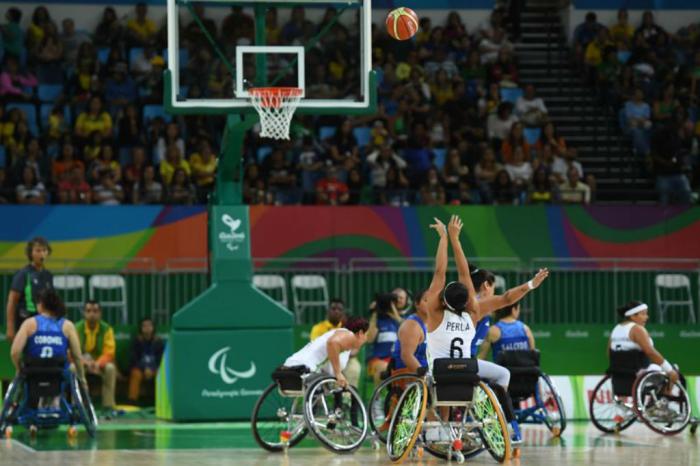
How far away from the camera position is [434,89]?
91.9 feet

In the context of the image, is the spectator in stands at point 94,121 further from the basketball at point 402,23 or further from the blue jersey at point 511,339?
the blue jersey at point 511,339

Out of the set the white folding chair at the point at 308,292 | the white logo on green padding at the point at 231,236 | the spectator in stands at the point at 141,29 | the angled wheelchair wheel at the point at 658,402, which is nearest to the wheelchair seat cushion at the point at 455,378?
the angled wheelchair wheel at the point at 658,402

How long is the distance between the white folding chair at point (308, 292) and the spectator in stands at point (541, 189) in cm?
407

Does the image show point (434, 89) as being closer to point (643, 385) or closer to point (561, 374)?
point (561, 374)

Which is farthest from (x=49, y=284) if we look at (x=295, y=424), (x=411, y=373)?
(x=411, y=373)

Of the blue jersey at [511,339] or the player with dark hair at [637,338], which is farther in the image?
the player with dark hair at [637,338]

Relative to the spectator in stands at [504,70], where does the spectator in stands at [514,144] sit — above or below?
below

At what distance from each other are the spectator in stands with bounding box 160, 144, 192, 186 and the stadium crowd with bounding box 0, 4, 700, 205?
0.03 meters

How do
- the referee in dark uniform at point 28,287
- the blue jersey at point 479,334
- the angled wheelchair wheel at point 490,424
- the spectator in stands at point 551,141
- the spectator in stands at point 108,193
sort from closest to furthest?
1. the angled wheelchair wheel at point 490,424
2. the blue jersey at point 479,334
3. the referee in dark uniform at point 28,287
4. the spectator in stands at point 108,193
5. the spectator in stands at point 551,141

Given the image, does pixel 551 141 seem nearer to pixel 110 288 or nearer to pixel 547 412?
pixel 110 288

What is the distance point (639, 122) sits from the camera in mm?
27875

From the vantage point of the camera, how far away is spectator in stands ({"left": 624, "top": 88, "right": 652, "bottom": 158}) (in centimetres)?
2761

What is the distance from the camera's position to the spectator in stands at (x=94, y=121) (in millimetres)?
25406

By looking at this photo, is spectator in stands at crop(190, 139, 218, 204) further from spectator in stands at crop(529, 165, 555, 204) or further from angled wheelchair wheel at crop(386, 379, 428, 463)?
angled wheelchair wheel at crop(386, 379, 428, 463)
